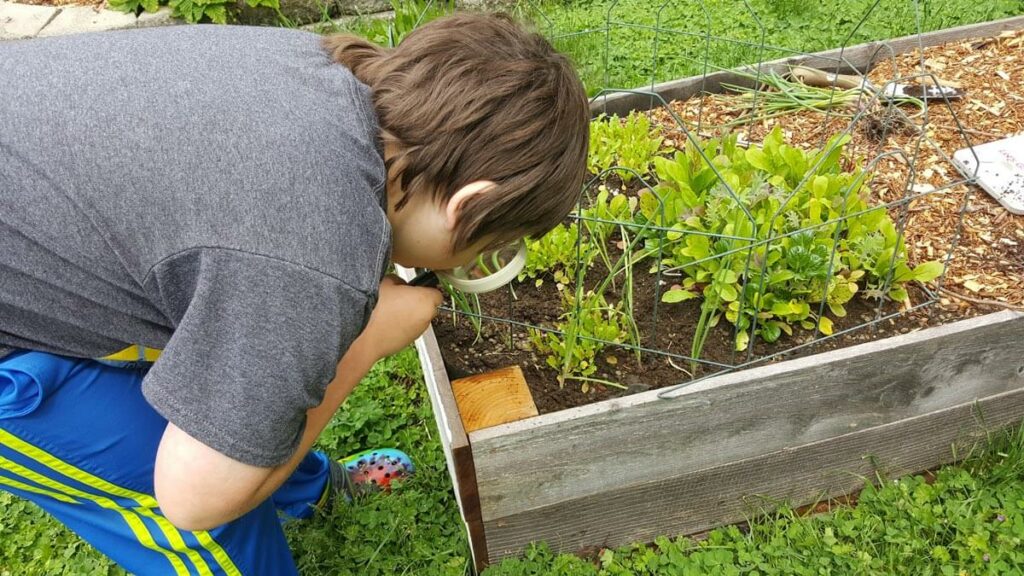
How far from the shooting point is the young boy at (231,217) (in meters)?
0.94

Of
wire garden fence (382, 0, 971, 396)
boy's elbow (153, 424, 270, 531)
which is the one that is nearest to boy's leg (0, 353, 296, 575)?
boy's elbow (153, 424, 270, 531)

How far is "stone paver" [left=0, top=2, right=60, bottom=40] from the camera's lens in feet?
13.1

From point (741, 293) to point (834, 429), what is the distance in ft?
1.26

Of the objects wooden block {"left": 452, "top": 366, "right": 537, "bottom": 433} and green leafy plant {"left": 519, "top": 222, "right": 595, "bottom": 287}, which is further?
green leafy plant {"left": 519, "top": 222, "right": 595, "bottom": 287}

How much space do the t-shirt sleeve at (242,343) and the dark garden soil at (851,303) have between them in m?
0.89

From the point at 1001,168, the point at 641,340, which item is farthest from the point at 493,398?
the point at 1001,168

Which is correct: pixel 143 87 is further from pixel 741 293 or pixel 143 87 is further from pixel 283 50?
pixel 741 293

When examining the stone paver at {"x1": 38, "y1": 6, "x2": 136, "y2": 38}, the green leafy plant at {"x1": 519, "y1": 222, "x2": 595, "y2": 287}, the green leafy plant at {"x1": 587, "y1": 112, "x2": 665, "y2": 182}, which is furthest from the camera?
the stone paver at {"x1": 38, "y1": 6, "x2": 136, "y2": 38}

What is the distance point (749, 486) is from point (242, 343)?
135 cm

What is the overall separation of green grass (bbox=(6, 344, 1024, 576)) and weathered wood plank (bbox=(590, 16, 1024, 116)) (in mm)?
1308

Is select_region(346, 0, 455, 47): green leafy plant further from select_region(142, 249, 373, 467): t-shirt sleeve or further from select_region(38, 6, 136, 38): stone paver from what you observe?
select_region(142, 249, 373, 467): t-shirt sleeve

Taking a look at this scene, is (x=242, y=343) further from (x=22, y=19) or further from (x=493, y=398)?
(x=22, y=19)

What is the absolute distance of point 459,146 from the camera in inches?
43.2

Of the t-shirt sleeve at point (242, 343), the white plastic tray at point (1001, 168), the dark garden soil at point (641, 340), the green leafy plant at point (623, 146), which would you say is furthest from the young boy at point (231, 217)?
the white plastic tray at point (1001, 168)
